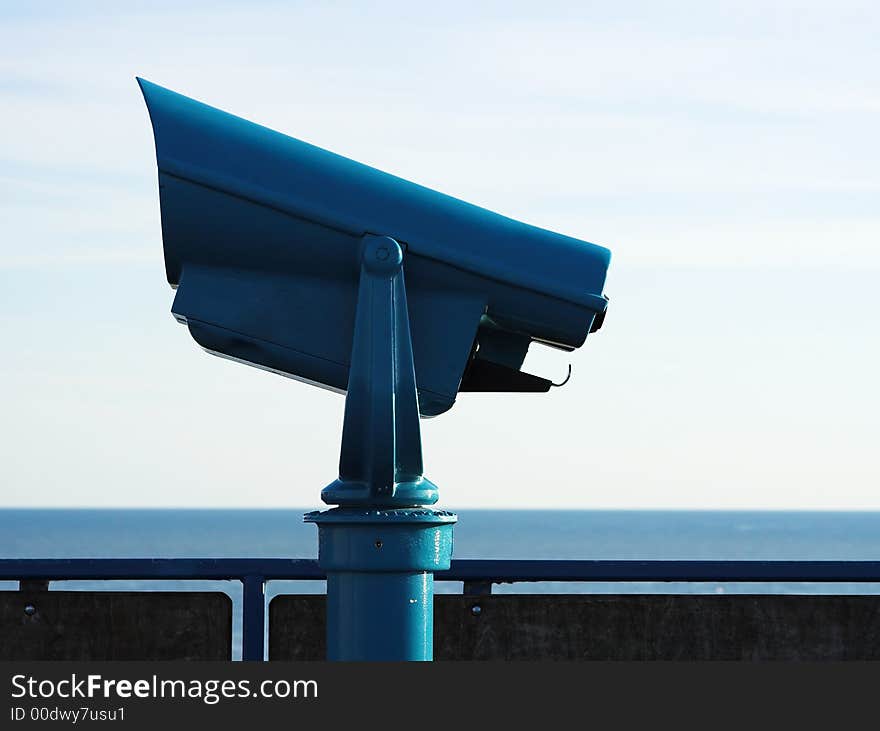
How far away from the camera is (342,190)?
12.9 ft

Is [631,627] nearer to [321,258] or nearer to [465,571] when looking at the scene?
[465,571]

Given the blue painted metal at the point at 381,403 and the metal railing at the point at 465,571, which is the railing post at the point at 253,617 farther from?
the blue painted metal at the point at 381,403

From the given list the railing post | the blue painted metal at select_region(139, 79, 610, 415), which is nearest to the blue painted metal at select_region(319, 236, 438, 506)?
the blue painted metal at select_region(139, 79, 610, 415)

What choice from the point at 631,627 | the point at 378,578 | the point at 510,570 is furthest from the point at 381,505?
the point at 631,627

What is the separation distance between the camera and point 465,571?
510cm

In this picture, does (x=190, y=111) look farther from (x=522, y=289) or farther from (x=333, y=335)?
(x=522, y=289)

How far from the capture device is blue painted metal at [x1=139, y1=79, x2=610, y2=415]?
393 cm

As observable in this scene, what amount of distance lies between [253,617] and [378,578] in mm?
1340

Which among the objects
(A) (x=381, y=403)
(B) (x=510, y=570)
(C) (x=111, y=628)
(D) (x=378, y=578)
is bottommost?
(D) (x=378, y=578)

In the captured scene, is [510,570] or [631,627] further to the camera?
[631,627]

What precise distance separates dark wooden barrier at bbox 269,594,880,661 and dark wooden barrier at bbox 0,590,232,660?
0.74ft

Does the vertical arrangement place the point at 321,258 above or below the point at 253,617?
above

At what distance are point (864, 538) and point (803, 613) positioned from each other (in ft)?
543

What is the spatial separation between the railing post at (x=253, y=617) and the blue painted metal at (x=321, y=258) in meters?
1.18
